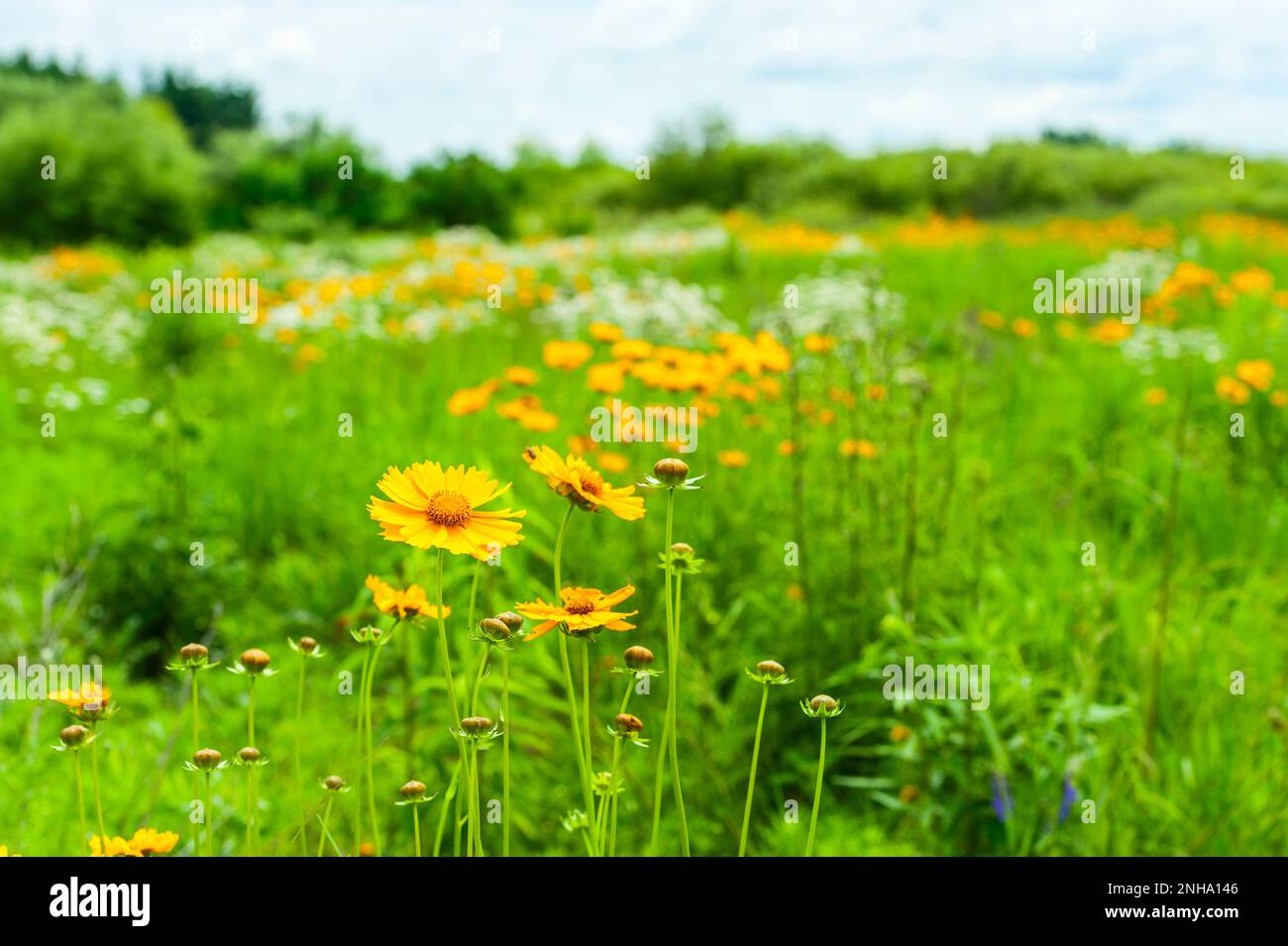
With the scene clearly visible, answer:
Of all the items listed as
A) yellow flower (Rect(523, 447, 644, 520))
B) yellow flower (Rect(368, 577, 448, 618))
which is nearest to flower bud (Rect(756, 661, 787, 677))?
yellow flower (Rect(523, 447, 644, 520))

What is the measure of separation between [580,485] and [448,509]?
0.10m

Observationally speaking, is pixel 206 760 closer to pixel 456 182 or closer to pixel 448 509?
pixel 448 509

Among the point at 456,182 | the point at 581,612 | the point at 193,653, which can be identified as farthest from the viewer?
the point at 456,182

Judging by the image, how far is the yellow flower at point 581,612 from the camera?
2.42ft

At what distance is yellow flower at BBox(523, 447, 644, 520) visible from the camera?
29.7 inches

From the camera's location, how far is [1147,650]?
2232 millimetres

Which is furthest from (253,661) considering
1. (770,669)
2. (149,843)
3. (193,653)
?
(770,669)

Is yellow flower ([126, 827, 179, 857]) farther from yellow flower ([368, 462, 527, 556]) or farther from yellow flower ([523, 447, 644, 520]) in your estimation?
yellow flower ([523, 447, 644, 520])

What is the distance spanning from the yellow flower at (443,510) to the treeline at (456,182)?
10.8 m

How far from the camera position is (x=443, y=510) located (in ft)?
2.57

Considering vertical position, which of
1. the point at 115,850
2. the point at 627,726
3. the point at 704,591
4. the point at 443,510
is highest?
the point at 443,510

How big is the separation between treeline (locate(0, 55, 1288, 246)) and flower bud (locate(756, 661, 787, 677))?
10908 millimetres
